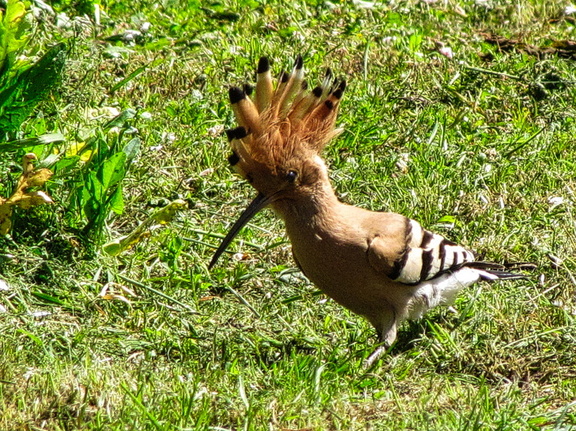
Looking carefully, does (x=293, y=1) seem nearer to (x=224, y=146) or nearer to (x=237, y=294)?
(x=224, y=146)

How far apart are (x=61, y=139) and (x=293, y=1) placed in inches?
113

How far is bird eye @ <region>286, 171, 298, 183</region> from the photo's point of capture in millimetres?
3549

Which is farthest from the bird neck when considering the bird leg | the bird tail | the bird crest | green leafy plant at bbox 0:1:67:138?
green leafy plant at bbox 0:1:67:138

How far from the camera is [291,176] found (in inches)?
140

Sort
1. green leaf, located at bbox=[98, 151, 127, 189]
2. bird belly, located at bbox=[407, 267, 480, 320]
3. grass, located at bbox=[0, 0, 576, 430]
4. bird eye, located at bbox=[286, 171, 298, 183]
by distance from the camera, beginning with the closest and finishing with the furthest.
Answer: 1. grass, located at bbox=[0, 0, 576, 430]
2. bird eye, located at bbox=[286, 171, 298, 183]
3. bird belly, located at bbox=[407, 267, 480, 320]
4. green leaf, located at bbox=[98, 151, 127, 189]

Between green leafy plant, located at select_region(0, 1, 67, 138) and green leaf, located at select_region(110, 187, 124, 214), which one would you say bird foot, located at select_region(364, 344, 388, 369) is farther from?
green leafy plant, located at select_region(0, 1, 67, 138)

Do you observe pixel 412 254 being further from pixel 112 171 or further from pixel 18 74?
pixel 18 74

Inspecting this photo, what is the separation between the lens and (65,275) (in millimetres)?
3881

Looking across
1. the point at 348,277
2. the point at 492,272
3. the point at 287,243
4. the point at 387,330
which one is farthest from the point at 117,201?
the point at 492,272

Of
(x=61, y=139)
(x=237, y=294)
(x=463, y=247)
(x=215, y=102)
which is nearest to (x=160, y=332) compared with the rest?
(x=237, y=294)

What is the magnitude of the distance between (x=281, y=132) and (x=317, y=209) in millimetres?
316

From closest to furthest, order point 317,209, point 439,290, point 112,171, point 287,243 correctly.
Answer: point 317,209, point 439,290, point 112,171, point 287,243

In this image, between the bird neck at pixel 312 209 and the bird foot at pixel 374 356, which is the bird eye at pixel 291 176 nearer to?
the bird neck at pixel 312 209

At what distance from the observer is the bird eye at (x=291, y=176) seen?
3549mm
